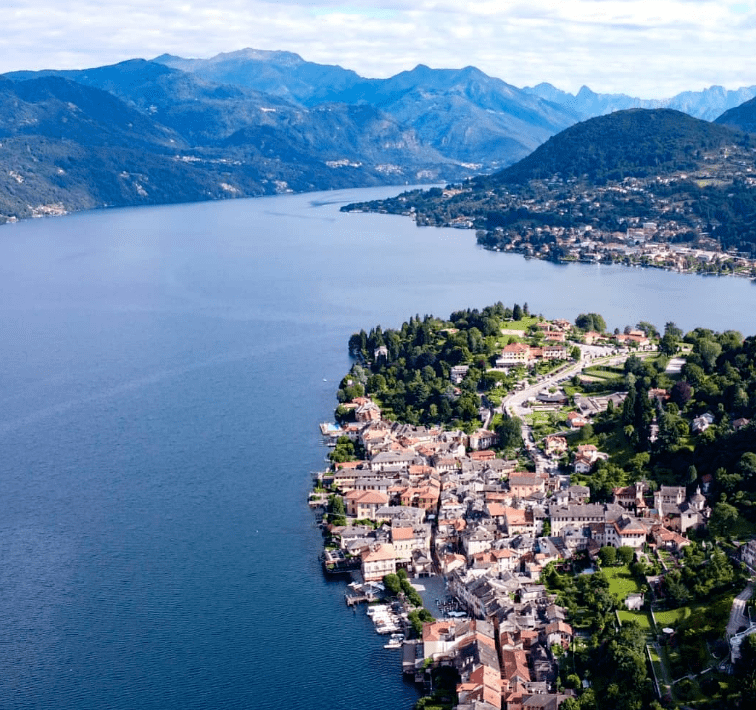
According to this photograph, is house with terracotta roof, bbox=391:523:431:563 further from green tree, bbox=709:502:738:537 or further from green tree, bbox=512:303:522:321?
green tree, bbox=512:303:522:321

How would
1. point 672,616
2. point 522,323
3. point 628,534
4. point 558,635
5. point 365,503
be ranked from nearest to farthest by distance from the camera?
point 558,635
point 672,616
point 628,534
point 365,503
point 522,323

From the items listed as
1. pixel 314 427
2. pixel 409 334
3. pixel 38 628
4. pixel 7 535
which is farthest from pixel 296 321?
pixel 38 628

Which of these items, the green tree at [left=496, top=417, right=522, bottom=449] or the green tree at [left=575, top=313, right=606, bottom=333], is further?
the green tree at [left=575, top=313, right=606, bottom=333]

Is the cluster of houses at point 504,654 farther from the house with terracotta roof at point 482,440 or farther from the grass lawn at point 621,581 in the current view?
the house with terracotta roof at point 482,440

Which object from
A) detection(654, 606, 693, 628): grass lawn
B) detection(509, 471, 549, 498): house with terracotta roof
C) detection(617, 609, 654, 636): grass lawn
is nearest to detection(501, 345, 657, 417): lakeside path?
detection(509, 471, 549, 498): house with terracotta roof

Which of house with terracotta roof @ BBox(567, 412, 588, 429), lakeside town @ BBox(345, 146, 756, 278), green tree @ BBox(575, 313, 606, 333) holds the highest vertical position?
lakeside town @ BBox(345, 146, 756, 278)

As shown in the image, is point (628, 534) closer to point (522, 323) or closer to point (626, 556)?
point (626, 556)

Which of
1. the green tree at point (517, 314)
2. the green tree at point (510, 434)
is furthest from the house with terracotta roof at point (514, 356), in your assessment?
the green tree at point (510, 434)

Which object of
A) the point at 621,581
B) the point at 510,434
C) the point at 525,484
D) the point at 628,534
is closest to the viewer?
the point at 621,581

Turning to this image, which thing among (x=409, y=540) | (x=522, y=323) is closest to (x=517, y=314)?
(x=522, y=323)
